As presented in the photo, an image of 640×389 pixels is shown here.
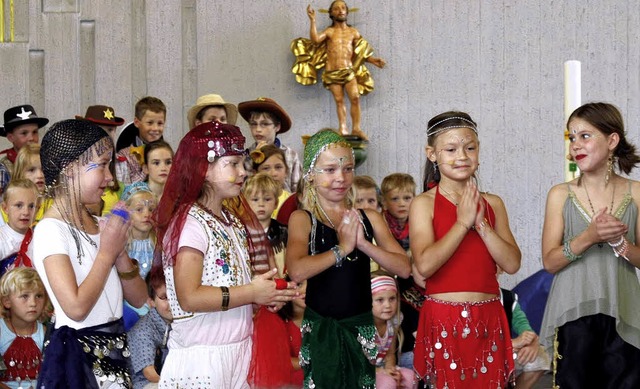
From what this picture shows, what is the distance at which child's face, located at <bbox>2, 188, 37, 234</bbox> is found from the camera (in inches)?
234

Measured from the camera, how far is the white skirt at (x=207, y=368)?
12.0ft

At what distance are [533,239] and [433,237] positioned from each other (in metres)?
4.58

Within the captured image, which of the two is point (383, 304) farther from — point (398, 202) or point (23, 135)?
point (23, 135)

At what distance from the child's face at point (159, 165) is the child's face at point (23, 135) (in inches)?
51.9

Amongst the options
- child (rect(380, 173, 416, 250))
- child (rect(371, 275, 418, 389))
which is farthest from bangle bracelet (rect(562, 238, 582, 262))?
child (rect(380, 173, 416, 250))

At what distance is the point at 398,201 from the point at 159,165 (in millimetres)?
1596

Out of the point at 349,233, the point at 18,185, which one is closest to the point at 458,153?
the point at 349,233

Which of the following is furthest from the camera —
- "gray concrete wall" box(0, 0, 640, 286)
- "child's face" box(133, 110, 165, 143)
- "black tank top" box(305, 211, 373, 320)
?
"gray concrete wall" box(0, 0, 640, 286)

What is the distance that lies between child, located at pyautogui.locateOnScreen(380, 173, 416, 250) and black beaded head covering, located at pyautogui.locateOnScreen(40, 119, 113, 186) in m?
3.17

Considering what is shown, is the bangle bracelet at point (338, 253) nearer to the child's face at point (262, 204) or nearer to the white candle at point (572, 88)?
the child's face at point (262, 204)

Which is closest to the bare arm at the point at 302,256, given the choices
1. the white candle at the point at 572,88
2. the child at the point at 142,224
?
the child at the point at 142,224

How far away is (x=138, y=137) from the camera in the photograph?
285 inches

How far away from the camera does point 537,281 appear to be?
23.9 ft

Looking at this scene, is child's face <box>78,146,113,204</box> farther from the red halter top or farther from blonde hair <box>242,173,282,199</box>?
blonde hair <box>242,173,282,199</box>
